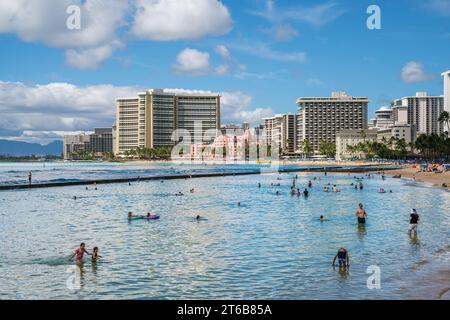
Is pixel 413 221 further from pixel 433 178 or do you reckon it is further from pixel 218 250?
pixel 433 178

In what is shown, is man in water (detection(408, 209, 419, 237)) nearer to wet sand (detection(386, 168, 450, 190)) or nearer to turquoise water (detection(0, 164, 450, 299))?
turquoise water (detection(0, 164, 450, 299))

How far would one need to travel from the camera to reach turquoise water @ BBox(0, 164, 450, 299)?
67.4ft

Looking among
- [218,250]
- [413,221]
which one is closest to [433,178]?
[413,221]

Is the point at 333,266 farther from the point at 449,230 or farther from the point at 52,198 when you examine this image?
the point at 52,198

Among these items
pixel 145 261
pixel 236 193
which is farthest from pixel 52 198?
pixel 145 261

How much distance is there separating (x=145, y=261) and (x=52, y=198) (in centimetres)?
4092

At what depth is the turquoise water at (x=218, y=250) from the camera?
20.5 meters

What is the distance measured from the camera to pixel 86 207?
174ft

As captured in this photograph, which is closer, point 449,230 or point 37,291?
point 37,291

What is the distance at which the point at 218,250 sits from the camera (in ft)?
94.0

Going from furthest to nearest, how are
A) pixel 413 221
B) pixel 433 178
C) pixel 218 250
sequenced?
1. pixel 433 178
2. pixel 413 221
3. pixel 218 250

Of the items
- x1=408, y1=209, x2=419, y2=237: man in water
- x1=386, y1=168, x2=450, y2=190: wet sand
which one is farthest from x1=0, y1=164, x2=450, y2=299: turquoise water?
x1=386, y1=168, x2=450, y2=190: wet sand
